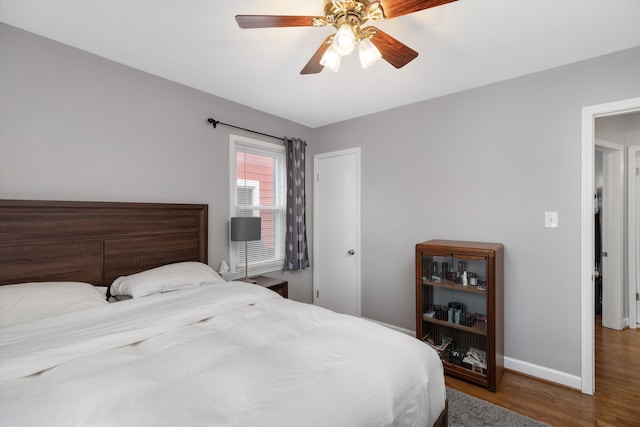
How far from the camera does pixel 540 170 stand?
2.39 m

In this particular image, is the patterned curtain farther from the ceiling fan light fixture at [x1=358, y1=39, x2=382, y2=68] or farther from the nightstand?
the ceiling fan light fixture at [x1=358, y1=39, x2=382, y2=68]

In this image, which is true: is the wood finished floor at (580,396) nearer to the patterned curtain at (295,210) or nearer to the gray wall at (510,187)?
the gray wall at (510,187)

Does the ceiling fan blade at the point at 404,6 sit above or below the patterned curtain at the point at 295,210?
above

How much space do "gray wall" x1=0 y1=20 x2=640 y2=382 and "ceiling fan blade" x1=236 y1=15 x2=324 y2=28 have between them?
1.53 metres

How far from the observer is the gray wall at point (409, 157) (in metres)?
1.99

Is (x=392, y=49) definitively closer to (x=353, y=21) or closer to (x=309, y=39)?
(x=353, y=21)

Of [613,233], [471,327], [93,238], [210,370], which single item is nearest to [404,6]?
[210,370]

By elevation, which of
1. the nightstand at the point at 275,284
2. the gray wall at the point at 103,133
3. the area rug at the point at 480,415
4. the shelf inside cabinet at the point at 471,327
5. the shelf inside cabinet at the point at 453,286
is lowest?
the area rug at the point at 480,415

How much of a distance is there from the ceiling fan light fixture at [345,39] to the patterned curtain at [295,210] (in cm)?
213

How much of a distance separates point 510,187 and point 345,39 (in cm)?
202

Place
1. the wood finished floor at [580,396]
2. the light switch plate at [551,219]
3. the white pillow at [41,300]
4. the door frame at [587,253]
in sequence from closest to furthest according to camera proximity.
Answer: the white pillow at [41,300], the wood finished floor at [580,396], the door frame at [587,253], the light switch plate at [551,219]

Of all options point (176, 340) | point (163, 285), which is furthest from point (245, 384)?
point (163, 285)

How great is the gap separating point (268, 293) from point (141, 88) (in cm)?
204

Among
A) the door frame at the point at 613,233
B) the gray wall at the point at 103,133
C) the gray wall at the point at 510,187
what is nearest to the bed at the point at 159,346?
the gray wall at the point at 103,133
